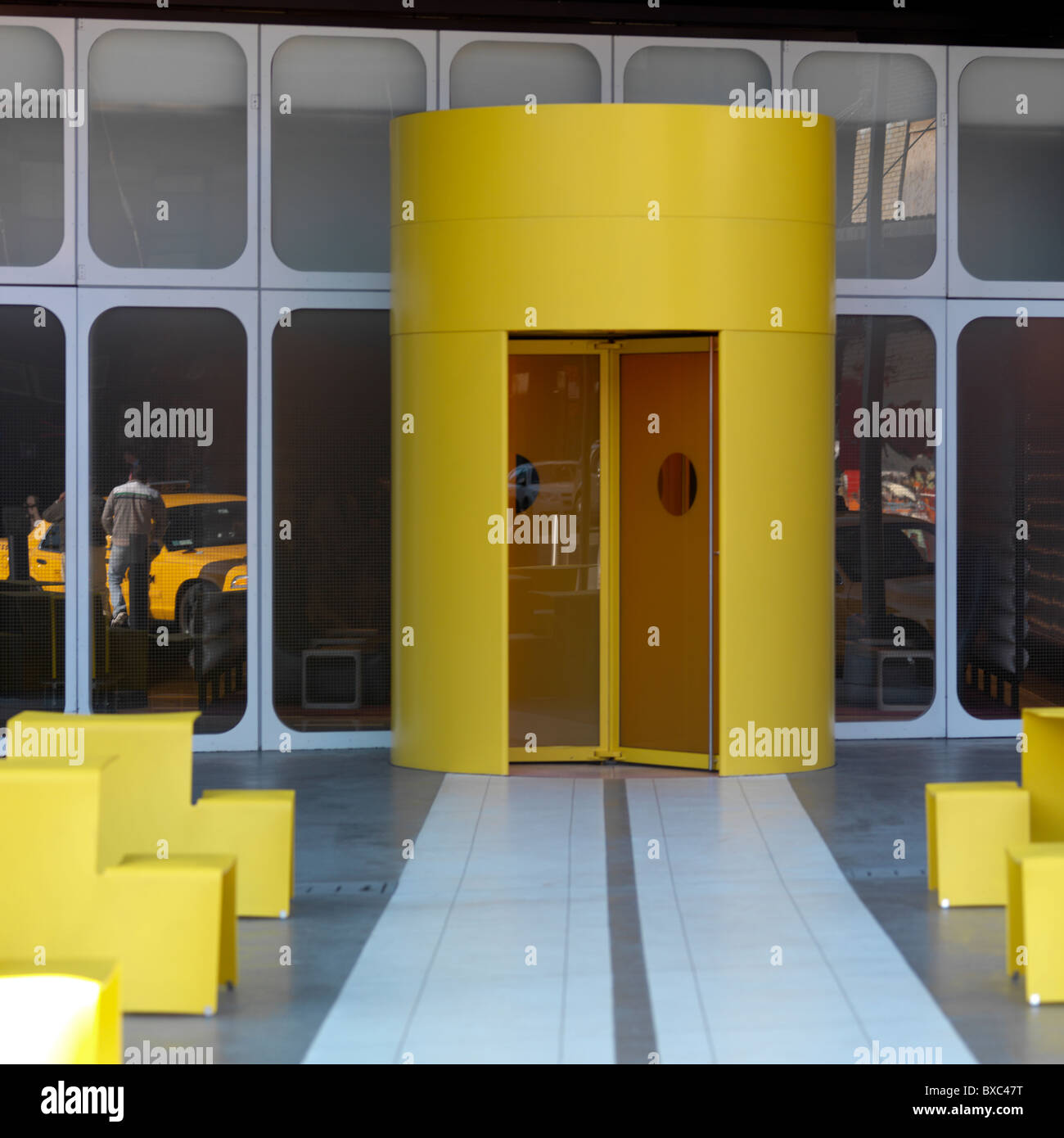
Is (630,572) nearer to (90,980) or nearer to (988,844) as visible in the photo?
(988,844)

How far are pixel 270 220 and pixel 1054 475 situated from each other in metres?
5.36

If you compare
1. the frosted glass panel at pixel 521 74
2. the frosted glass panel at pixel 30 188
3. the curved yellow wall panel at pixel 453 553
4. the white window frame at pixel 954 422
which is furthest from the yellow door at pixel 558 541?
the frosted glass panel at pixel 30 188

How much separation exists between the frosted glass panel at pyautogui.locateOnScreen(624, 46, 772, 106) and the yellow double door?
2.12m

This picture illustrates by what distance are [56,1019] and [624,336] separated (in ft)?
20.1

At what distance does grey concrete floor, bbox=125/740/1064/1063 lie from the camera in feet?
15.3

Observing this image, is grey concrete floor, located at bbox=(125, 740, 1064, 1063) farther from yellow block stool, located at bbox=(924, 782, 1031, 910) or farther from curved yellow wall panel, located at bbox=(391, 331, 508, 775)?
curved yellow wall panel, located at bbox=(391, 331, 508, 775)

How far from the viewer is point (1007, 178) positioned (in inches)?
410

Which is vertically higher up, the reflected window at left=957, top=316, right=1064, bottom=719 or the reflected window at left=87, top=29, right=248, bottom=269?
the reflected window at left=87, top=29, right=248, bottom=269

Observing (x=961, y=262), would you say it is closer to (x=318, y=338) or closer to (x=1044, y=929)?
(x=318, y=338)

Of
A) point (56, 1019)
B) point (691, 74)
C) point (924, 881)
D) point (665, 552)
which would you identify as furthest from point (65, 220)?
point (56, 1019)

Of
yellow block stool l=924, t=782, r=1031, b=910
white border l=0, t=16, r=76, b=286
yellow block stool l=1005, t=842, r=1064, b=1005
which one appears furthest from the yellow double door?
yellow block stool l=1005, t=842, r=1064, b=1005
